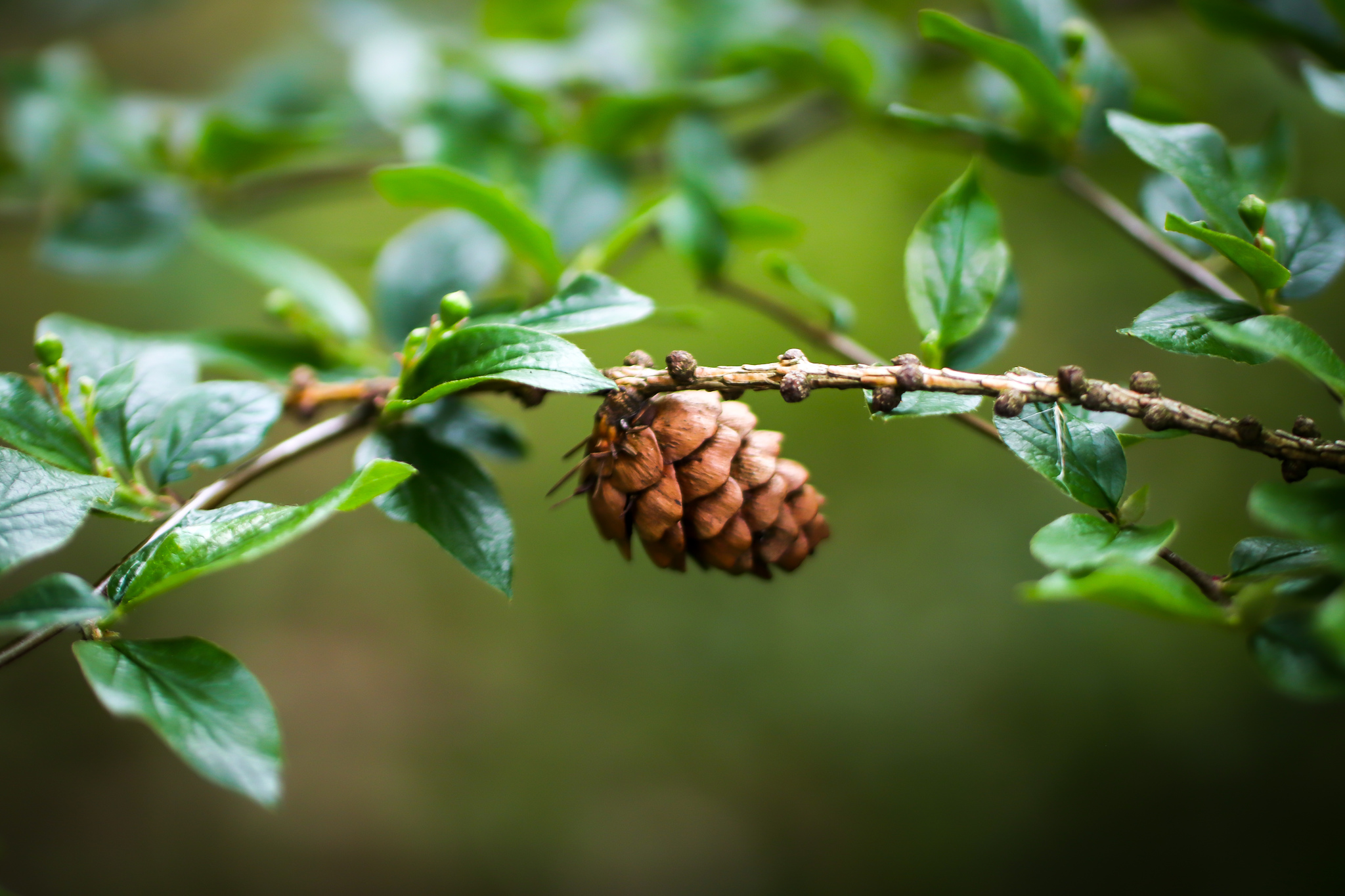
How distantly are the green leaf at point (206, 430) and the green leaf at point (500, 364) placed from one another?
101 millimetres

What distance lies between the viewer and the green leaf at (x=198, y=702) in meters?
0.27

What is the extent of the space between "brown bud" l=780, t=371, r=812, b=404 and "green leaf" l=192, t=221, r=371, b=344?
39 centimetres

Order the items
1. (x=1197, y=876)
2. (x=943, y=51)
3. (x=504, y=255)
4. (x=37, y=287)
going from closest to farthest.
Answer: (x=504, y=255)
(x=943, y=51)
(x=1197, y=876)
(x=37, y=287)

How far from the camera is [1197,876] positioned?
102 cm

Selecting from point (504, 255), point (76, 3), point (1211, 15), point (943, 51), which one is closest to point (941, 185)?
point (943, 51)

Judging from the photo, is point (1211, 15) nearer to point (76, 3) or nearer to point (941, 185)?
point (941, 185)

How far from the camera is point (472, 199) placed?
433 mm

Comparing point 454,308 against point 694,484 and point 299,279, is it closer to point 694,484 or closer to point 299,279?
point 694,484

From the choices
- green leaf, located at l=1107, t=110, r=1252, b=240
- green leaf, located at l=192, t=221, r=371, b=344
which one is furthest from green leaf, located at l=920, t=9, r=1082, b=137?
green leaf, located at l=192, t=221, r=371, b=344

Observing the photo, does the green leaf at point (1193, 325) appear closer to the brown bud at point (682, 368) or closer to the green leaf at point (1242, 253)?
the green leaf at point (1242, 253)

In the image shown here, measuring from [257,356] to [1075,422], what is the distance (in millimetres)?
509

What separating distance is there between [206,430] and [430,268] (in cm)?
23

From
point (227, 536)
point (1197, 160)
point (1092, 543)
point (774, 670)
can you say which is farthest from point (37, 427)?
point (774, 670)

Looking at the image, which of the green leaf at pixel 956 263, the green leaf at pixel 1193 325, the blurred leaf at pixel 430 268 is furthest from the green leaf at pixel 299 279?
the green leaf at pixel 1193 325
